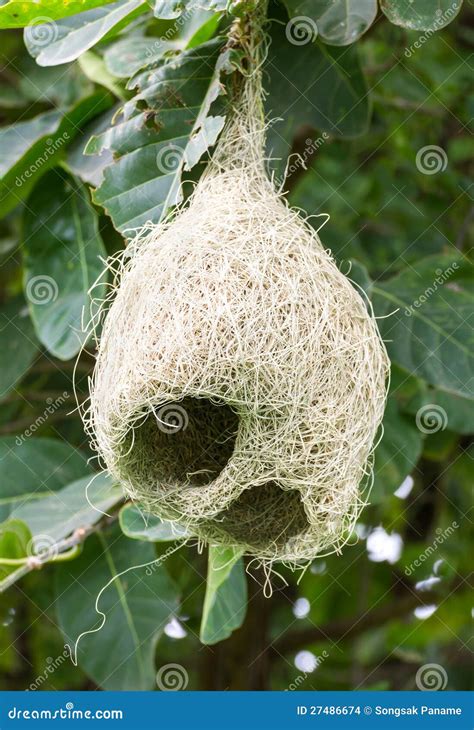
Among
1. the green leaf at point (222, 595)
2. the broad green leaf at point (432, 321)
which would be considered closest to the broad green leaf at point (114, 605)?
the green leaf at point (222, 595)

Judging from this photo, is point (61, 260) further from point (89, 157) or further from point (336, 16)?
point (336, 16)

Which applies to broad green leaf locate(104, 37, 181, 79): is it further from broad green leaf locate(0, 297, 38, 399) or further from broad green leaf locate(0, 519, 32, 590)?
broad green leaf locate(0, 519, 32, 590)

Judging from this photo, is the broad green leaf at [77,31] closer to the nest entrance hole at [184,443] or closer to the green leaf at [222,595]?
the nest entrance hole at [184,443]

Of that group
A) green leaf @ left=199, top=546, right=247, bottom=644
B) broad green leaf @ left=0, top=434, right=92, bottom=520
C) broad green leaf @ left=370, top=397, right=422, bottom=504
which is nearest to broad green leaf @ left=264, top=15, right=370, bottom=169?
broad green leaf @ left=370, top=397, right=422, bottom=504

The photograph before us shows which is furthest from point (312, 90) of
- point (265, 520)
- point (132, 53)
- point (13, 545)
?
point (13, 545)

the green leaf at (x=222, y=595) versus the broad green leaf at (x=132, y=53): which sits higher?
the broad green leaf at (x=132, y=53)
